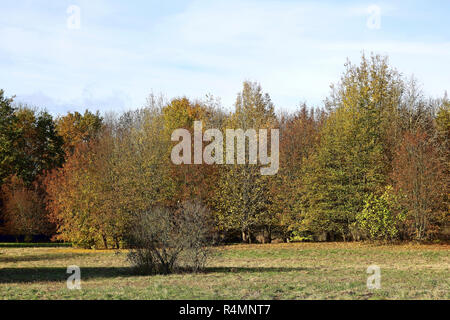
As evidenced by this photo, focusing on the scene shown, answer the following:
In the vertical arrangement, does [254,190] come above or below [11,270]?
above

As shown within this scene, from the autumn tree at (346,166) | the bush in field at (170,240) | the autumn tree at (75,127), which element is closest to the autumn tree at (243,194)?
the autumn tree at (346,166)

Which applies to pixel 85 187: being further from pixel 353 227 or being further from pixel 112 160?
pixel 353 227

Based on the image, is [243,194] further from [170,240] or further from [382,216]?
[170,240]

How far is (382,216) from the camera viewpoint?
30328 millimetres

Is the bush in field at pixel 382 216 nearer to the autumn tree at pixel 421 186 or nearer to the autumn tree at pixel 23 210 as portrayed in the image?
the autumn tree at pixel 421 186

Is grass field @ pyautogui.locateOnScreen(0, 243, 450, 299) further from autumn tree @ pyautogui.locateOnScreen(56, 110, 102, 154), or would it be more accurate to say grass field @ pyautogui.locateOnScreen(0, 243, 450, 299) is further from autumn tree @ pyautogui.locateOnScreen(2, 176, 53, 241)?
autumn tree @ pyautogui.locateOnScreen(56, 110, 102, 154)

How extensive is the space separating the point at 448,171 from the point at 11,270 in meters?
26.6

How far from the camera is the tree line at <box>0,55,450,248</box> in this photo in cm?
3058

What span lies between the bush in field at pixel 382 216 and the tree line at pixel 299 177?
0.08 metres

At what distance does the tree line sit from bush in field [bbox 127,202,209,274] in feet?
42.9

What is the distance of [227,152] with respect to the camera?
115 ft

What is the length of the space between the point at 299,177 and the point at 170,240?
1911cm

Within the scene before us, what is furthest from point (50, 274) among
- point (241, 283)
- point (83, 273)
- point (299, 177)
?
point (299, 177)

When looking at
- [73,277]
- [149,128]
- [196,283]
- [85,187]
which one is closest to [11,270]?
[73,277]
